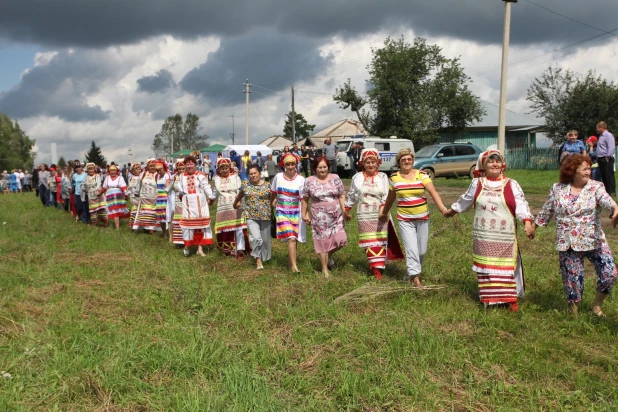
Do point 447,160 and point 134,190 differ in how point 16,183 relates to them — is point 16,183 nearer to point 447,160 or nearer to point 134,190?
point 447,160

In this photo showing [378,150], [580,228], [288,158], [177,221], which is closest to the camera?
[580,228]

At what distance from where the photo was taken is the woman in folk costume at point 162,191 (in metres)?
12.7

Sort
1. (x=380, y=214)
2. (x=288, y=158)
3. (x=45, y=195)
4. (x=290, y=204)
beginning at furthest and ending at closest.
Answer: (x=45, y=195), (x=290, y=204), (x=288, y=158), (x=380, y=214)

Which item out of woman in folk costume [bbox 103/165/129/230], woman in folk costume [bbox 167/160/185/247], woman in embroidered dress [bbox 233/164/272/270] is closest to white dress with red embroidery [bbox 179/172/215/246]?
woman in folk costume [bbox 167/160/185/247]

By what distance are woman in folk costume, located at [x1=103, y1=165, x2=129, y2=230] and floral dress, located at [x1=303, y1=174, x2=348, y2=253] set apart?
7.92 m

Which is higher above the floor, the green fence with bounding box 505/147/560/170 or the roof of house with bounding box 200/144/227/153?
the roof of house with bounding box 200/144/227/153

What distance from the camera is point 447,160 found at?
78.1 feet

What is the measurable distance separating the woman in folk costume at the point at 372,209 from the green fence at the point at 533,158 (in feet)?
83.4

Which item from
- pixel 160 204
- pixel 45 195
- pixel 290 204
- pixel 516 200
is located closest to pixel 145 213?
pixel 160 204

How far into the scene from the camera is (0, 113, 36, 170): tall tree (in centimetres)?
7688

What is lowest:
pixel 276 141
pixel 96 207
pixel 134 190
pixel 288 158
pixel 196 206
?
pixel 96 207

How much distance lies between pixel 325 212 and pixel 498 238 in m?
2.61

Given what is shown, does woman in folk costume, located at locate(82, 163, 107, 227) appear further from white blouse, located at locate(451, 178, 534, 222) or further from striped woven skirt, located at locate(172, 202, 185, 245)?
white blouse, located at locate(451, 178, 534, 222)

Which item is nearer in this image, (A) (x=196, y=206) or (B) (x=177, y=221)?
(A) (x=196, y=206)
